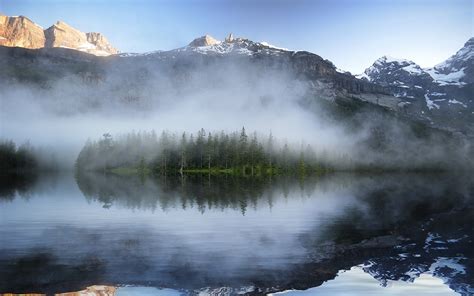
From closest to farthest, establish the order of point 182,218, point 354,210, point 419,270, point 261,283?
point 261,283, point 419,270, point 182,218, point 354,210

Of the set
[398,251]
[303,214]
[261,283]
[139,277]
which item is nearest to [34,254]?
[139,277]

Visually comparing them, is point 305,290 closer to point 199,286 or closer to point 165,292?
point 199,286

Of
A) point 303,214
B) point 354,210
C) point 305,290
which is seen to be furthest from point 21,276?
point 354,210

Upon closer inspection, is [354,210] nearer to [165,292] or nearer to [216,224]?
[216,224]

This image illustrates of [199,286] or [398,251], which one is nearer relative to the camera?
[199,286]

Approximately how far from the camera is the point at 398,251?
40.4m

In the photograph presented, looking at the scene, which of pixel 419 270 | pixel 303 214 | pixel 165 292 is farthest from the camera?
pixel 303 214

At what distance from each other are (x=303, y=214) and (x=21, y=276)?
147 feet

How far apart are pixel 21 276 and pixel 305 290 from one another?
17.8 metres

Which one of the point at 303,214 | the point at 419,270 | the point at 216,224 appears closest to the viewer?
the point at 419,270

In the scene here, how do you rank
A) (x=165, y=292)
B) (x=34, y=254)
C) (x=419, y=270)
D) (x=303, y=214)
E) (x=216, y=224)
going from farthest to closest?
1. (x=303, y=214)
2. (x=216, y=224)
3. (x=34, y=254)
4. (x=419, y=270)
5. (x=165, y=292)

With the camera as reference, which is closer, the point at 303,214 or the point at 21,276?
the point at 21,276

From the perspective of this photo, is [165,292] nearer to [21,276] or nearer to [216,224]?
[21,276]

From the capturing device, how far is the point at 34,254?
36656 millimetres
